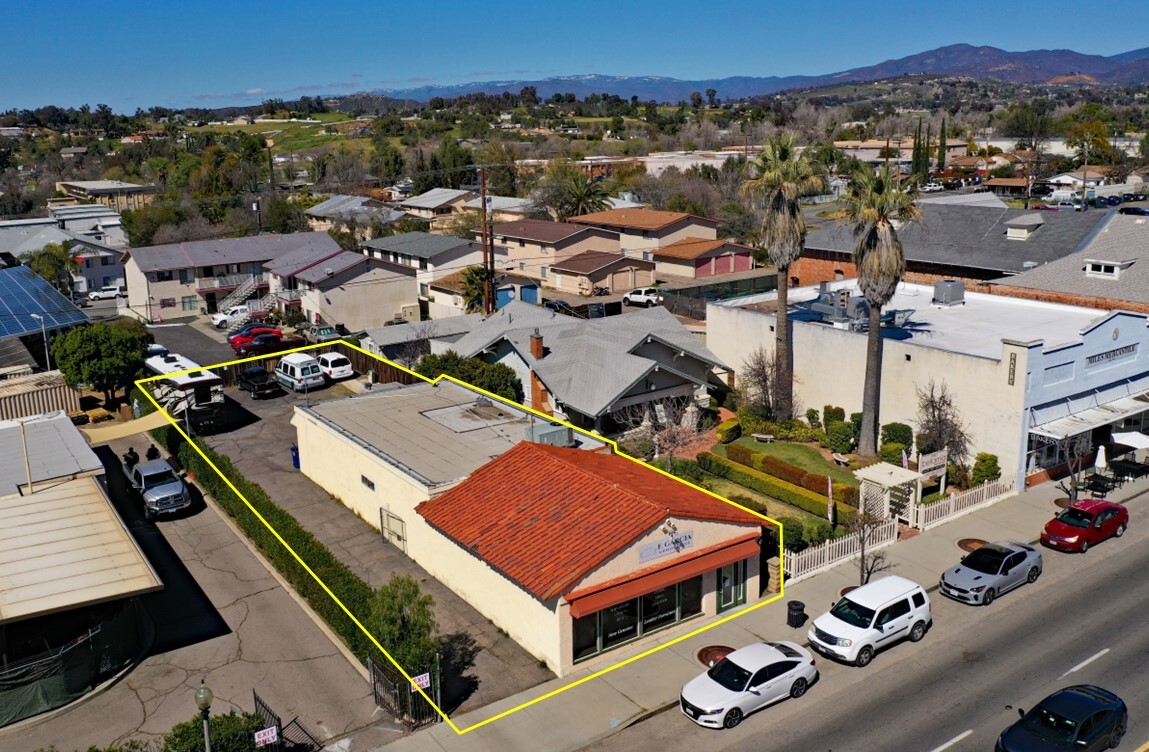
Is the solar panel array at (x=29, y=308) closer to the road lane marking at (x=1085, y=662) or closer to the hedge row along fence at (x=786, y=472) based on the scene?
Result: the hedge row along fence at (x=786, y=472)

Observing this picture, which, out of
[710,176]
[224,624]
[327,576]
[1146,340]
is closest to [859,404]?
[1146,340]

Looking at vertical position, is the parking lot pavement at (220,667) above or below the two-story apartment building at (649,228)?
below

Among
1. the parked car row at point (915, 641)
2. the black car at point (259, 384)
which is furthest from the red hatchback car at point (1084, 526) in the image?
the black car at point (259, 384)

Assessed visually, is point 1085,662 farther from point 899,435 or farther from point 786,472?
point 899,435

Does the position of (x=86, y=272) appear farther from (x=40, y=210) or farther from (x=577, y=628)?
(x=577, y=628)

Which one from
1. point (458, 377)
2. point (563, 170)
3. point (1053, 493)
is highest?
point (563, 170)

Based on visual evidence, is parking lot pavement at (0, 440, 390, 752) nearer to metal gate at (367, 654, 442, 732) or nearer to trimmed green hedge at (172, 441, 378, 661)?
metal gate at (367, 654, 442, 732)

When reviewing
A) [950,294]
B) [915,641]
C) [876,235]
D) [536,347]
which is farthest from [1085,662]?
[950,294]
